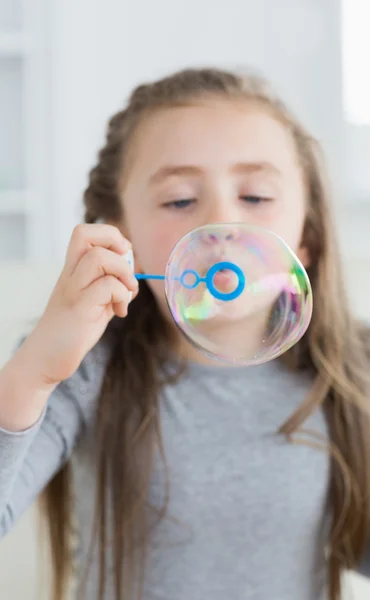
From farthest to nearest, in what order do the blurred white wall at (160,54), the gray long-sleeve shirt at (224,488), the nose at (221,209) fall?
1. the blurred white wall at (160,54)
2. the gray long-sleeve shirt at (224,488)
3. the nose at (221,209)

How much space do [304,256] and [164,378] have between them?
0.83ft

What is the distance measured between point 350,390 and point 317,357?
63mm

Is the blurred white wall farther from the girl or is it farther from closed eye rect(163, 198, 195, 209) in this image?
closed eye rect(163, 198, 195, 209)

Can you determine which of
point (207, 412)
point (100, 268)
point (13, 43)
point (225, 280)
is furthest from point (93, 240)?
point (13, 43)

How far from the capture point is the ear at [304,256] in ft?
3.17

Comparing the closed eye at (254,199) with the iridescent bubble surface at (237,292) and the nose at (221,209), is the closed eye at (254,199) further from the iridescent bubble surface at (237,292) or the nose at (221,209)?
the iridescent bubble surface at (237,292)

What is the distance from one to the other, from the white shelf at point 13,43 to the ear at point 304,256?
91 cm

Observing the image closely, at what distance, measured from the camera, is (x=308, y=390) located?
38.5 inches

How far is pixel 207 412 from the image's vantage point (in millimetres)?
949

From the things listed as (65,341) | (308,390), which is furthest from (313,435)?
(65,341)

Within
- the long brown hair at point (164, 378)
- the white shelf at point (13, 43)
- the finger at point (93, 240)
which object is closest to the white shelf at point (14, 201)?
the white shelf at point (13, 43)

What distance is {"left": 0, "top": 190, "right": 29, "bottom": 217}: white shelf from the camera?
155 cm

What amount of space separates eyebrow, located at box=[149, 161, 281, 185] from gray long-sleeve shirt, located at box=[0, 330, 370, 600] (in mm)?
285

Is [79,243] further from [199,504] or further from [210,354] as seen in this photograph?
[199,504]
